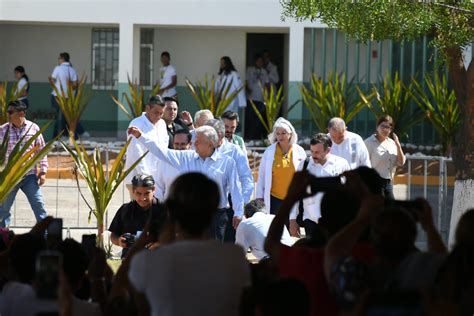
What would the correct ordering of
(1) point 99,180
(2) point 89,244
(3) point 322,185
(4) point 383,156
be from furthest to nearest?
(4) point 383,156, (1) point 99,180, (2) point 89,244, (3) point 322,185

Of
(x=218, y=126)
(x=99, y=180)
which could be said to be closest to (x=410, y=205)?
(x=218, y=126)

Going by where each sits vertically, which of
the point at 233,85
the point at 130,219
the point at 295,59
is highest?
the point at 295,59

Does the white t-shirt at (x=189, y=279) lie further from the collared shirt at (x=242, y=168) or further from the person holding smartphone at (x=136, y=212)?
the collared shirt at (x=242, y=168)

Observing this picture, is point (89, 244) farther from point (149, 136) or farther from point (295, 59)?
point (295, 59)

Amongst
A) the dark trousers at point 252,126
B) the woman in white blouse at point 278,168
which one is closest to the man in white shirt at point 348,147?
the woman in white blouse at point 278,168

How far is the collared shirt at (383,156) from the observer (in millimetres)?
12773

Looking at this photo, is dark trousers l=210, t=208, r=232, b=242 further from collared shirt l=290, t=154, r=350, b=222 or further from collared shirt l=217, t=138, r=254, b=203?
collared shirt l=290, t=154, r=350, b=222

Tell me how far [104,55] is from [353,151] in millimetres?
15246

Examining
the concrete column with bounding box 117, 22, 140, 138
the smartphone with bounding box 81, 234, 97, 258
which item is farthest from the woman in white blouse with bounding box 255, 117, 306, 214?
the concrete column with bounding box 117, 22, 140, 138

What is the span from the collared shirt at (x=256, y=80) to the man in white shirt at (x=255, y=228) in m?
14.1

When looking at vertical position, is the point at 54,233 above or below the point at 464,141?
below

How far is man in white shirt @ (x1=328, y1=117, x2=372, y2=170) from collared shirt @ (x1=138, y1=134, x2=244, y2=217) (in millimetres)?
1615

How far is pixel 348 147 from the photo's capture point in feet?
39.4

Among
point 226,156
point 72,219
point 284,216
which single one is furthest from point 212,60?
point 284,216
